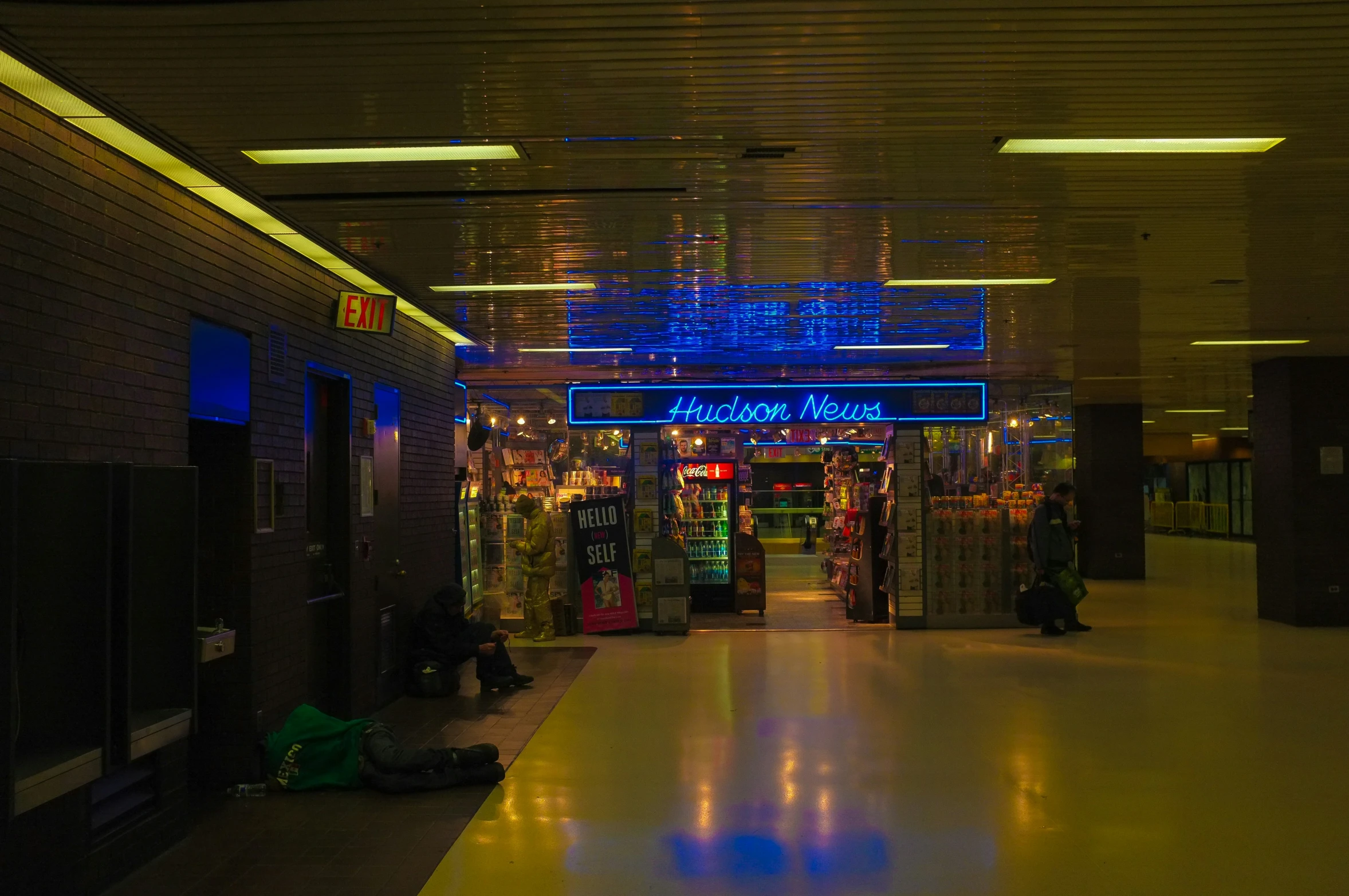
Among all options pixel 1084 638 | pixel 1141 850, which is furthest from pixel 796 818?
pixel 1084 638

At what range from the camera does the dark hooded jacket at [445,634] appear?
29.3 feet

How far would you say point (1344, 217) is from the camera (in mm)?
6109

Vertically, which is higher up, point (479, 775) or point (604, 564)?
point (604, 564)

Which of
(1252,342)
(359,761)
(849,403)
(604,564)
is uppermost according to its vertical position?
(1252,342)

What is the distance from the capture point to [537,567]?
11930 millimetres

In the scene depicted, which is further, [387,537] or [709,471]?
[709,471]

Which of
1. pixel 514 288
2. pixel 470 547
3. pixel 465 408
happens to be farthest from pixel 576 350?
pixel 514 288

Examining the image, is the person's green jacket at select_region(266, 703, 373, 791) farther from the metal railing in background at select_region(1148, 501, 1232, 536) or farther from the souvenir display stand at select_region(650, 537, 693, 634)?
the metal railing in background at select_region(1148, 501, 1232, 536)

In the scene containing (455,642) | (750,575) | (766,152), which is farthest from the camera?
(750,575)

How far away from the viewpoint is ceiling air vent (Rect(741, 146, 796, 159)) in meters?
4.79

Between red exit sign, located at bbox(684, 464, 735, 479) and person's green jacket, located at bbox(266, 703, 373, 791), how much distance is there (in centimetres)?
854

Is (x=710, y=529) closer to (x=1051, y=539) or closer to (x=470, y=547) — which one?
(x=470, y=547)

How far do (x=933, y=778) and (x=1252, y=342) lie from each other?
7.42 metres

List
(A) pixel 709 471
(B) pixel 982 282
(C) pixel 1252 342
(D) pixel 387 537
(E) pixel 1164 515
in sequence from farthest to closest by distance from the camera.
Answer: (E) pixel 1164 515 → (A) pixel 709 471 → (C) pixel 1252 342 → (D) pixel 387 537 → (B) pixel 982 282
